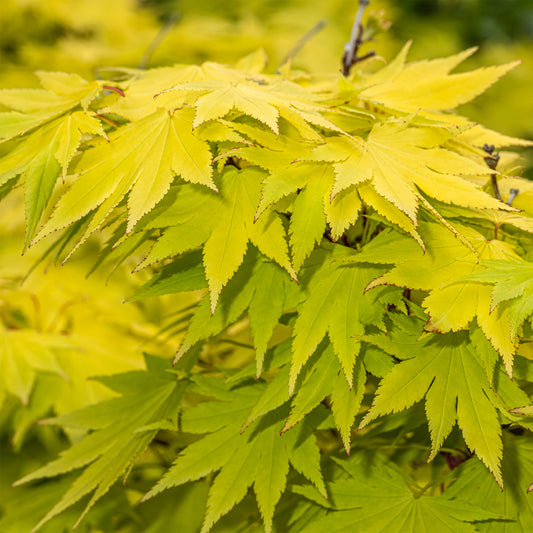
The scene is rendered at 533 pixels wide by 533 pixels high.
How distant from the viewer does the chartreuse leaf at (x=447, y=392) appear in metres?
0.50

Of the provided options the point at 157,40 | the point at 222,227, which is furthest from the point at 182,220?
the point at 157,40

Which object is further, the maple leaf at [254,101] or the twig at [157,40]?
the twig at [157,40]

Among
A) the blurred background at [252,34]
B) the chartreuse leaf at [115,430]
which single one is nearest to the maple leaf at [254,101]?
the chartreuse leaf at [115,430]

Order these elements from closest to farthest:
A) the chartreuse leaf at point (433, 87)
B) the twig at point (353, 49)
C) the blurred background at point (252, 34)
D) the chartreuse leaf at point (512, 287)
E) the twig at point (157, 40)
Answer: the chartreuse leaf at point (512, 287), the chartreuse leaf at point (433, 87), the twig at point (353, 49), the twig at point (157, 40), the blurred background at point (252, 34)

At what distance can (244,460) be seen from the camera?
596 mm

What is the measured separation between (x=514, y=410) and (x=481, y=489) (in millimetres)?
149

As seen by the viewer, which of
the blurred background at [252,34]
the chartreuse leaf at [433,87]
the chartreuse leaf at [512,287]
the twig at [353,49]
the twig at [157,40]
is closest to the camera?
the chartreuse leaf at [512,287]

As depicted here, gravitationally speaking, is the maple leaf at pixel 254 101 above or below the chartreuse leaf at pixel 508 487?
above

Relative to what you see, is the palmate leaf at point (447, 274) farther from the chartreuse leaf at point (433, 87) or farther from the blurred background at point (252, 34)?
the blurred background at point (252, 34)

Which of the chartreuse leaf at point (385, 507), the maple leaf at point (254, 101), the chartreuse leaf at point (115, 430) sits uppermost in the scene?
the maple leaf at point (254, 101)

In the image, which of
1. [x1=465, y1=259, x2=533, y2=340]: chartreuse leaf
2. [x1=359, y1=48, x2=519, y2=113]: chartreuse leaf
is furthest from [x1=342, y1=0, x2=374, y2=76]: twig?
[x1=465, y1=259, x2=533, y2=340]: chartreuse leaf

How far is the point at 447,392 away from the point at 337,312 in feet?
0.42

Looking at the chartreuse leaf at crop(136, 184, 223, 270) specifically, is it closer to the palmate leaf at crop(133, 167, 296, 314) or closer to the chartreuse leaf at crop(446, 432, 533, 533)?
the palmate leaf at crop(133, 167, 296, 314)

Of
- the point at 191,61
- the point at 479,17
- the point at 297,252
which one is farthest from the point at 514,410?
the point at 479,17
